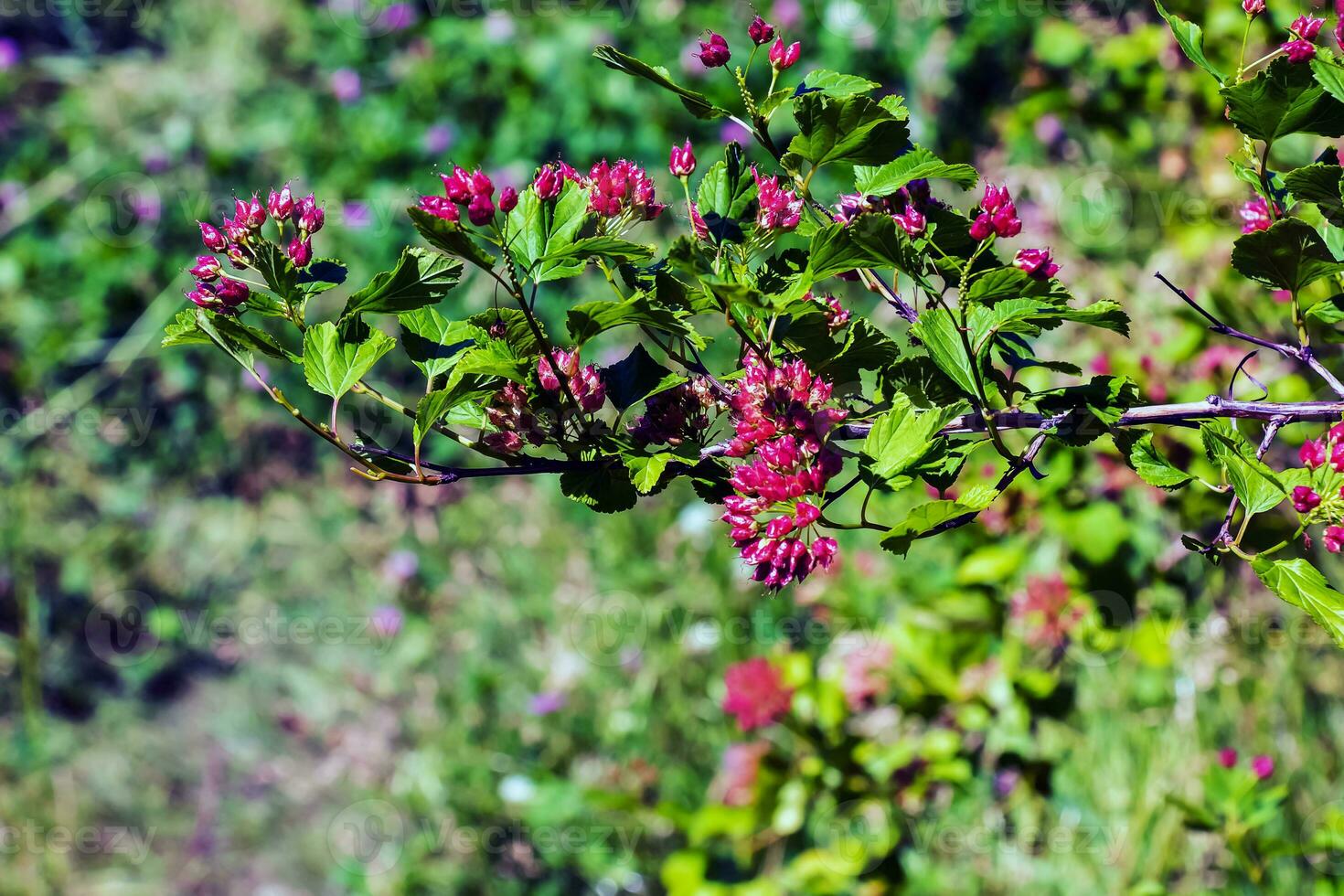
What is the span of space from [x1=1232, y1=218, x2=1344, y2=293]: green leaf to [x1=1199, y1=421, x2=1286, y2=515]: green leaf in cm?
12

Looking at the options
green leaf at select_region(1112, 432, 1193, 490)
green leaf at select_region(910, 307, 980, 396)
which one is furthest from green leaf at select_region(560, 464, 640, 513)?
green leaf at select_region(1112, 432, 1193, 490)

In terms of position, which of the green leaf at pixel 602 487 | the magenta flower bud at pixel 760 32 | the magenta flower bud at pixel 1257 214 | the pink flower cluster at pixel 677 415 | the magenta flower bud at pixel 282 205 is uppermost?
the magenta flower bud at pixel 760 32

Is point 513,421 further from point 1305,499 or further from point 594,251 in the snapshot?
point 1305,499

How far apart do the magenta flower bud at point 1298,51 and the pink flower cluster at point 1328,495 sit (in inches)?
9.4

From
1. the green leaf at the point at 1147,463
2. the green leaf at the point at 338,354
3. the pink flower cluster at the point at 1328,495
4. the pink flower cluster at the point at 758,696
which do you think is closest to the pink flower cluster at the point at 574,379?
the green leaf at the point at 338,354

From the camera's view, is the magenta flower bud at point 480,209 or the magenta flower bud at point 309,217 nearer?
the magenta flower bud at point 480,209

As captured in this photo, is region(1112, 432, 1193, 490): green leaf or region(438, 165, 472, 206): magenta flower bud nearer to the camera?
region(438, 165, 472, 206): magenta flower bud

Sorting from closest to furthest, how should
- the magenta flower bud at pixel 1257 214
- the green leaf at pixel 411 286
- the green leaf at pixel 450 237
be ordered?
the green leaf at pixel 450 237 → the green leaf at pixel 411 286 → the magenta flower bud at pixel 1257 214

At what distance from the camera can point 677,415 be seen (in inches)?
31.5

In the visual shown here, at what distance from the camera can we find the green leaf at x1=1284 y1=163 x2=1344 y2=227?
73 centimetres

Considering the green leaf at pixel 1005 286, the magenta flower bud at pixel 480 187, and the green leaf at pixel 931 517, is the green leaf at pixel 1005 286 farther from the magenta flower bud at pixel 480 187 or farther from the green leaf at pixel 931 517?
the magenta flower bud at pixel 480 187

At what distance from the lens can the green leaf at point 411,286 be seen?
728 mm

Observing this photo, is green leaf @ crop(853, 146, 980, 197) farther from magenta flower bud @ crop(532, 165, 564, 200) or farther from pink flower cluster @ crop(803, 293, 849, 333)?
magenta flower bud @ crop(532, 165, 564, 200)

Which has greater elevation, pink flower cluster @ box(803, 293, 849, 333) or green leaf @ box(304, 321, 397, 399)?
pink flower cluster @ box(803, 293, 849, 333)
